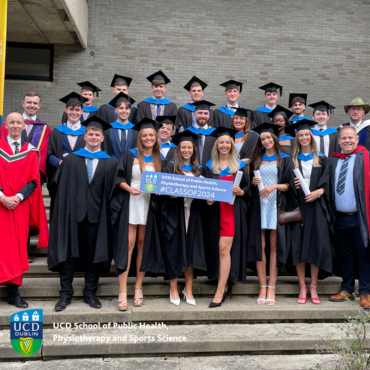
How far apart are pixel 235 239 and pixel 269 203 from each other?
0.59 m

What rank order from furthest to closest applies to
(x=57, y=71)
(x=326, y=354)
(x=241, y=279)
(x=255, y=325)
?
(x=57, y=71), (x=241, y=279), (x=255, y=325), (x=326, y=354)

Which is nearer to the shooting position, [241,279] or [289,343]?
[289,343]

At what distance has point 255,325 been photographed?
4.21 m

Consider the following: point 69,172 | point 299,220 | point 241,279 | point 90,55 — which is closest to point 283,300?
point 241,279

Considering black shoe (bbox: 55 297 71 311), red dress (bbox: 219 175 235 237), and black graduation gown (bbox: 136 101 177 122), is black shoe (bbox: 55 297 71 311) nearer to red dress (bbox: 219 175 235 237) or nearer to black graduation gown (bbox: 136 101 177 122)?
red dress (bbox: 219 175 235 237)

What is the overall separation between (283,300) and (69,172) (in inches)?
113

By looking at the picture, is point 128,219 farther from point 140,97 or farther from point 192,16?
point 192,16

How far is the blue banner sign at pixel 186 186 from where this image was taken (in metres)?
4.17

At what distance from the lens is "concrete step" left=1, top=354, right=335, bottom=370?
357cm

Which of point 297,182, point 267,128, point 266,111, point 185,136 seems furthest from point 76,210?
point 266,111

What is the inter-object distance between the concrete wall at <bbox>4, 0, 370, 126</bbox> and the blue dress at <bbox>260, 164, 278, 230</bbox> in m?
5.43

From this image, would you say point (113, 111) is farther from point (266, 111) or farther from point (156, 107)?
point (266, 111)

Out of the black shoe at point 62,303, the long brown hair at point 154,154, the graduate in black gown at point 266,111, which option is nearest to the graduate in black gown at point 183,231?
the long brown hair at point 154,154

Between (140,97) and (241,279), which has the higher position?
(140,97)
